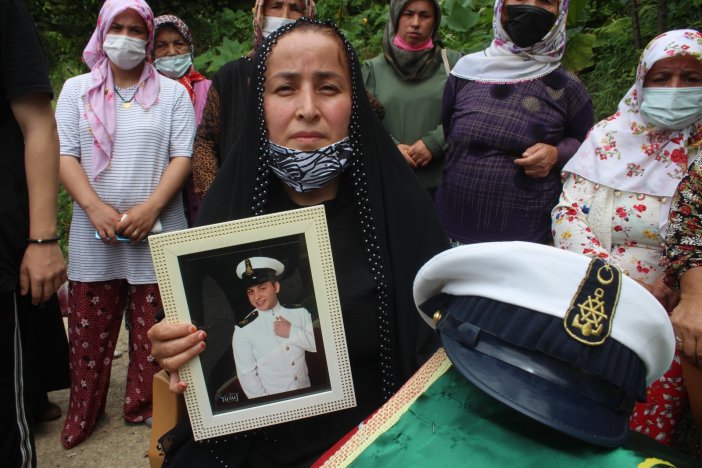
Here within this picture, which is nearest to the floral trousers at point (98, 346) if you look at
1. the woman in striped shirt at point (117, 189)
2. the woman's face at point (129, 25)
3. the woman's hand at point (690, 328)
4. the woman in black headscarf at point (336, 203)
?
the woman in striped shirt at point (117, 189)

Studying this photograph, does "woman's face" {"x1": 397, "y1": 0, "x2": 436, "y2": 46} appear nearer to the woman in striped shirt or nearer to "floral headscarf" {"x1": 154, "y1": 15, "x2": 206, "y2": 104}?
the woman in striped shirt

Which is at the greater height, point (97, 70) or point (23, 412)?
point (97, 70)

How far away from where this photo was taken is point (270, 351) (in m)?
1.38

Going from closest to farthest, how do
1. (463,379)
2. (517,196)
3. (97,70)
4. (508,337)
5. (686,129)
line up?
1. (508,337)
2. (463,379)
3. (686,129)
4. (517,196)
5. (97,70)

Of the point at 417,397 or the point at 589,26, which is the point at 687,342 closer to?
the point at 417,397

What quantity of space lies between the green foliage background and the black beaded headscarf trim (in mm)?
3024

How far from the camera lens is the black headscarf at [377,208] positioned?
1.66m

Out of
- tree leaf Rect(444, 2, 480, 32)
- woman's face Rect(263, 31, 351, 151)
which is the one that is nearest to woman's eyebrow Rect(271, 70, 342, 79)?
woman's face Rect(263, 31, 351, 151)

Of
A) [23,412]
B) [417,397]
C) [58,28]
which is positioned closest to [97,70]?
[23,412]

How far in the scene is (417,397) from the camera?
108 centimetres

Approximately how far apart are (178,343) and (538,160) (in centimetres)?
186

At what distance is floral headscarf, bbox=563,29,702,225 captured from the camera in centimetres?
226

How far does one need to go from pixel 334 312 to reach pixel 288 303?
0.36ft

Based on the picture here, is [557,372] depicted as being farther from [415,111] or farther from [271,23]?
[271,23]
